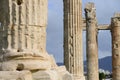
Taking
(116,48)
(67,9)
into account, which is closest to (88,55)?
(116,48)

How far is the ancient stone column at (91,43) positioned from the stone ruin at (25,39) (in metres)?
25.8

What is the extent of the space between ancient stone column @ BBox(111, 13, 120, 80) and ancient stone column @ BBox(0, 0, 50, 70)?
2822 centimetres

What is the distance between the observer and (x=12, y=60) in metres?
10.3

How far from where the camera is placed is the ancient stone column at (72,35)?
20562mm

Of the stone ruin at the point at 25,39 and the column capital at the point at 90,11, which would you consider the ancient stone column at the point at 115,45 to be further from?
the stone ruin at the point at 25,39

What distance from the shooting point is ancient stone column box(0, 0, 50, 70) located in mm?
10383

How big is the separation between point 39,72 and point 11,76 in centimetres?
66

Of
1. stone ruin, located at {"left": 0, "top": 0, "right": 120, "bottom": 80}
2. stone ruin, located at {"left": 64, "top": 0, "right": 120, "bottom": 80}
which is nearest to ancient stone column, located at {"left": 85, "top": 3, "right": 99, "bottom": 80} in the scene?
stone ruin, located at {"left": 64, "top": 0, "right": 120, "bottom": 80}

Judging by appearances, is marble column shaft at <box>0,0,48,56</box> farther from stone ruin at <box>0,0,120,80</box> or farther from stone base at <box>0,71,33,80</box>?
stone base at <box>0,71,33,80</box>

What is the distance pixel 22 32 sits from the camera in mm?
10617

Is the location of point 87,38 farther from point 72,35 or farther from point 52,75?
point 52,75

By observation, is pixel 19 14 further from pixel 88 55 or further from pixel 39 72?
pixel 88 55

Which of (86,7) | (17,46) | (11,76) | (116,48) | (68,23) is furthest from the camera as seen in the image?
(116,48)

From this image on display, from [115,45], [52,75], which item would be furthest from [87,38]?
[52,75]
